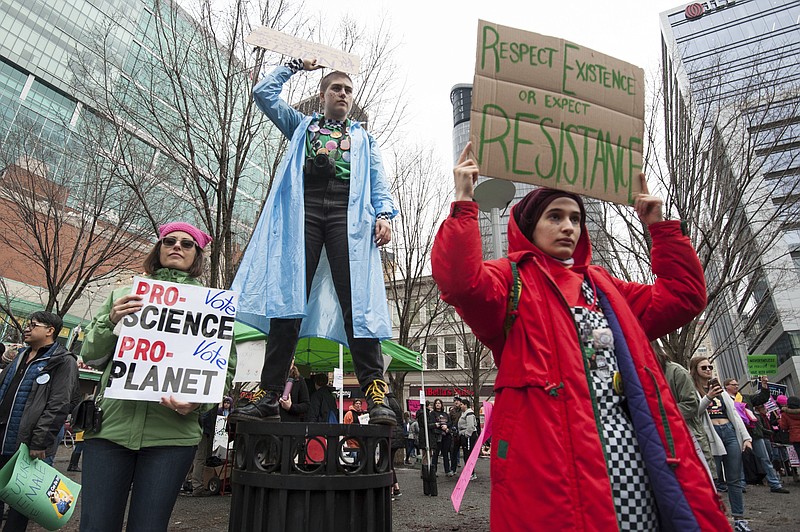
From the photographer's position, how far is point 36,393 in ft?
13.5

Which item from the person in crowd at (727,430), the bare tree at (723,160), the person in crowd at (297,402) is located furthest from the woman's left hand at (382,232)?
the bare tree at (723,160)

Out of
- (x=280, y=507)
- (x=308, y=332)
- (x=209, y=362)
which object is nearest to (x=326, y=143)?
(x=308, y=332)

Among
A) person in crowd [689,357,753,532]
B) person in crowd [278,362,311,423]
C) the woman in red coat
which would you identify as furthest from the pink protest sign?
person in crowd [278,362,311,423]

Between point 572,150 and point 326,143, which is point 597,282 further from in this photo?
point 326,143

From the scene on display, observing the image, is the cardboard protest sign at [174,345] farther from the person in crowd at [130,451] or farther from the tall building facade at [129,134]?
the tall building facade at [129,134]

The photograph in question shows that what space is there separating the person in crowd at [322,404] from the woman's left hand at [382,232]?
475cm

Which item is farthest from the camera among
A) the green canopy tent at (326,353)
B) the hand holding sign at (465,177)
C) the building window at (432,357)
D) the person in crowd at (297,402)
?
the building window at (432,357)

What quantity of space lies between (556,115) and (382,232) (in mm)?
1425

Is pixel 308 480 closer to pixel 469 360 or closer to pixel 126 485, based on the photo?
pixel 126 485

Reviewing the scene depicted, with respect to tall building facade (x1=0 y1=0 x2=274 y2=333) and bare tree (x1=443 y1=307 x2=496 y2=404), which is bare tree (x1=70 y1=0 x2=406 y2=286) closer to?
tall building facade (x1=0 y1=0 x2=274 y2=333)

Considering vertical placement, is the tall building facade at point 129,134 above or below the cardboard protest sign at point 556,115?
above

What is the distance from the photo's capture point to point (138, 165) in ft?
31.3

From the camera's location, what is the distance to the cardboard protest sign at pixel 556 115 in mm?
2176

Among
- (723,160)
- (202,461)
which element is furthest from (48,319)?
(723,160)
